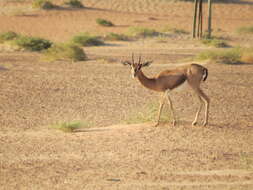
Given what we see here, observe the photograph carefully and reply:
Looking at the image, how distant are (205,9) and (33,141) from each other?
132ft

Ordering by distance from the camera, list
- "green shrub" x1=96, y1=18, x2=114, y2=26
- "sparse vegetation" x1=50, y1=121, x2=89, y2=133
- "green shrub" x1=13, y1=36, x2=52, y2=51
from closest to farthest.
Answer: "sparse vegetation" x1=50, y1=121, x2=89, y2=133 → "green shrub" x1=13, y1=36, x2=52, y2=51 → "green shrub" x1=96, y1=18, x2=114, y2=26

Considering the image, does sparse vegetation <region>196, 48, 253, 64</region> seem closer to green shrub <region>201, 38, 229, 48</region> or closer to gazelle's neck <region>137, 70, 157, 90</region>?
green shrub <region>201, 38, 229, 48</region>

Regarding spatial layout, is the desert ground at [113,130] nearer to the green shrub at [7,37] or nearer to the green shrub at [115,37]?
the green shrub at [7,37]

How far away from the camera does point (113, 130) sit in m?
12.1

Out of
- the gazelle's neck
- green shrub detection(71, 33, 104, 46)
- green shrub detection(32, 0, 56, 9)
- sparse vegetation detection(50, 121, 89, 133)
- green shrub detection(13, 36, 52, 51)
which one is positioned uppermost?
the gazelle's neck

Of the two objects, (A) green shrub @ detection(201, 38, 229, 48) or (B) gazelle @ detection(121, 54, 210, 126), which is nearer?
(B) gazelle @ detection(121, 54, 210, 126)

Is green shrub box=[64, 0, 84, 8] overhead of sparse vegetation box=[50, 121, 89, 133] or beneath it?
beneath

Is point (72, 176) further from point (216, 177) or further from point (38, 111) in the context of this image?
point (38, 111)

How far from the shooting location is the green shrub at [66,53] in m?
24.0

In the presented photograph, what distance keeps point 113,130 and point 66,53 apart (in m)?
12.5

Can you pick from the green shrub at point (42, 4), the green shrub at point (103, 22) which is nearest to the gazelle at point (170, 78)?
the green shrub at point (103, 22)

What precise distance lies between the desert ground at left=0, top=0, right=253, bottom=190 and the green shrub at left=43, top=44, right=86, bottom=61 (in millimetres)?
430

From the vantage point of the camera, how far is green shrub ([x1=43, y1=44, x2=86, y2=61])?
24047 millimetres

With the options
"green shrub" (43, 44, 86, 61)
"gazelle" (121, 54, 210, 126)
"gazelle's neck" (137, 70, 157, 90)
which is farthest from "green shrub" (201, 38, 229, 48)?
"gazelle's neck" (137, 70, 157, 90)
